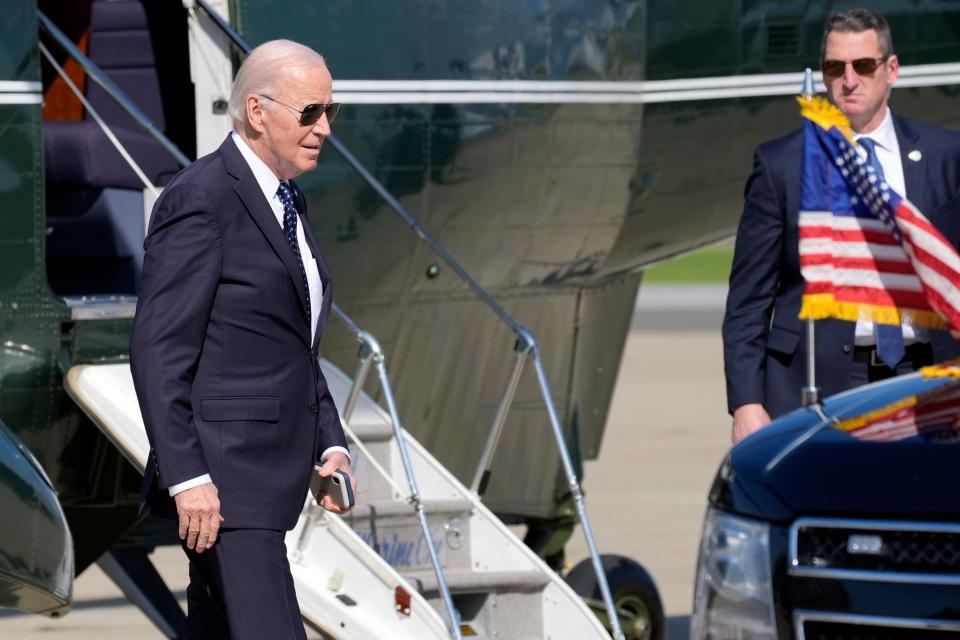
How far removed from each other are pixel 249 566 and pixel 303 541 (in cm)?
180

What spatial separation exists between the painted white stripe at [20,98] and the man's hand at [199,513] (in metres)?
2.43

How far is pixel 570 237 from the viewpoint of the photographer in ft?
27.7

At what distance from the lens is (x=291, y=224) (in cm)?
484

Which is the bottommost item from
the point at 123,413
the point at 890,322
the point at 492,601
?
the point at 492,601

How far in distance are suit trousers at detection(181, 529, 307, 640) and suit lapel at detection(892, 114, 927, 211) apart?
2132 mm

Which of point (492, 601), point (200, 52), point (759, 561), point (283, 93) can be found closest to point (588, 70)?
point (200, 52)

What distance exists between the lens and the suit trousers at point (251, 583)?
4.59m

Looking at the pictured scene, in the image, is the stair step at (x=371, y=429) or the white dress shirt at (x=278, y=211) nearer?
the white dress shirt at (x=278, y=211)

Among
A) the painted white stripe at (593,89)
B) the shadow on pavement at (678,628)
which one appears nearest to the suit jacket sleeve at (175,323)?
the painted white stripe at (593,89)

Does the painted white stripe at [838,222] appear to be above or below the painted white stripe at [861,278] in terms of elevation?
above

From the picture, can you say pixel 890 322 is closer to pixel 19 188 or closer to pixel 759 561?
pixel 759 561

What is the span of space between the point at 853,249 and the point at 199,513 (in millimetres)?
2020

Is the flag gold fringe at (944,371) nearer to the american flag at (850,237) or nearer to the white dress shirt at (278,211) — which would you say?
the american flag at (850,237)

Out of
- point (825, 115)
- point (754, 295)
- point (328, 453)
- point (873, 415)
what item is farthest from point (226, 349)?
point (825, 115)
